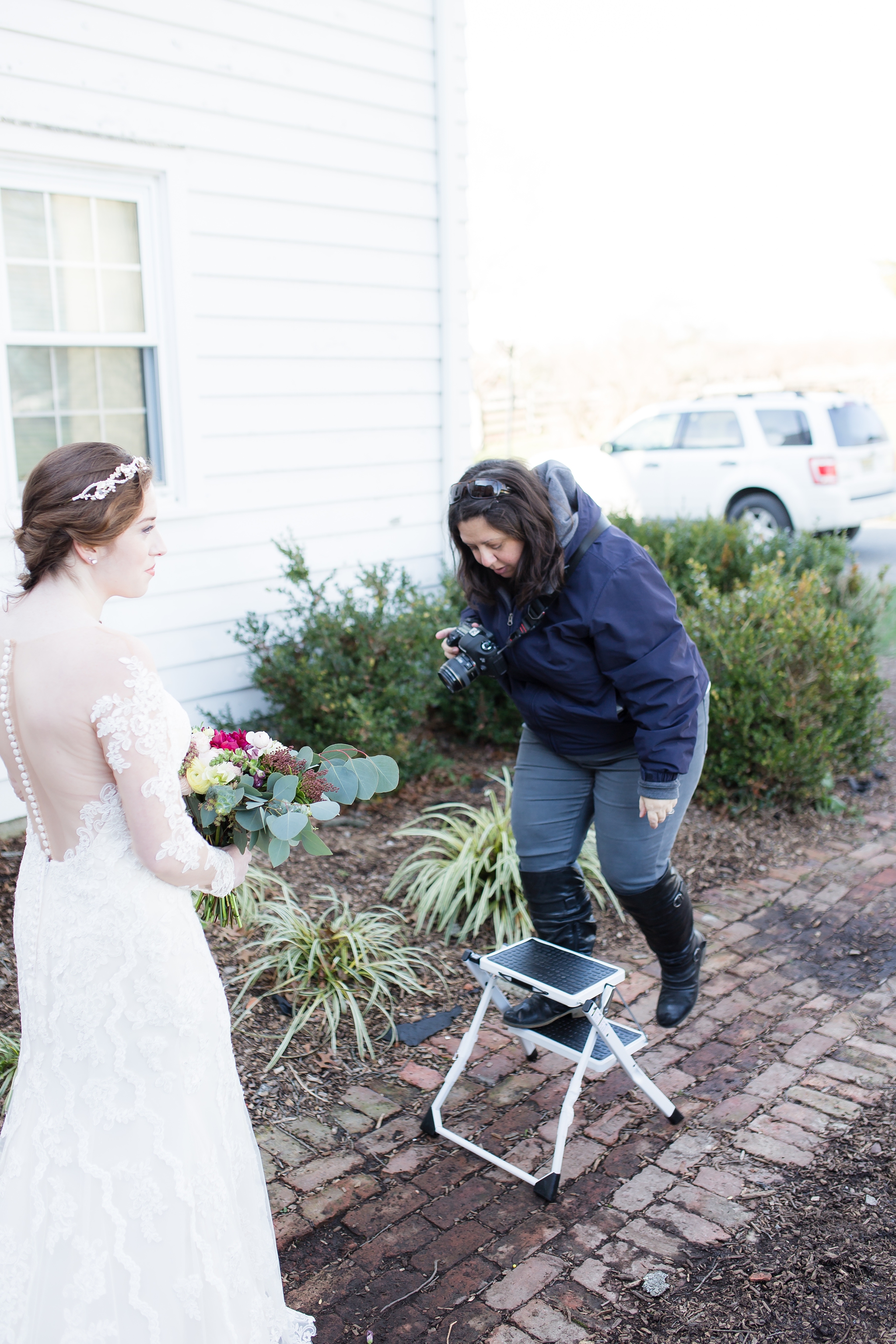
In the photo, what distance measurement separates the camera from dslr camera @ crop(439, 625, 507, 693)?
3.20 meters

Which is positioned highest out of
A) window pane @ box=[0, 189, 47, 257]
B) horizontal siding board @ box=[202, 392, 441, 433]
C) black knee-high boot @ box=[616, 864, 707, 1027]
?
window pane @ box=[0, 189, 47, 257]

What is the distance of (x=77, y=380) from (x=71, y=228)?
0.74 meters

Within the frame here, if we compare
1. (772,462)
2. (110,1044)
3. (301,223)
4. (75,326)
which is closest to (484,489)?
(110,1044)

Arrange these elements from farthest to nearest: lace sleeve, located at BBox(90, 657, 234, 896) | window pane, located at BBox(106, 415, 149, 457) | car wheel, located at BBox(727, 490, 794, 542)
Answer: car wheel, located at BBox(727, 490, 794, 542)
window pane, located at BBox(106, 415, 149, 457)
lace sleeve, located at BBox(90, 657, 234, 896)

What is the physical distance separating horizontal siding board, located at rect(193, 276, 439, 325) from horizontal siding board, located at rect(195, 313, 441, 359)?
3 centimetres

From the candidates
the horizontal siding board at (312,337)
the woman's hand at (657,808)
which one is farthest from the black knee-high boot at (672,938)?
the horizontal siding board at (312,337)

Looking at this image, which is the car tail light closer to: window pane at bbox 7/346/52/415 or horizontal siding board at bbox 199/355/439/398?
horizontal siding board at bbox 199/355/439/398

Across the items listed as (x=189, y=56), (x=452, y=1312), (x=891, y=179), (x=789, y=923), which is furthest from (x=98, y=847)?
(x=891, y=179)

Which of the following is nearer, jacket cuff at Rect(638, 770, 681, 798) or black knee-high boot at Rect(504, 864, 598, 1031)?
jacket cuff at Rect(638, 770, 681, 798)

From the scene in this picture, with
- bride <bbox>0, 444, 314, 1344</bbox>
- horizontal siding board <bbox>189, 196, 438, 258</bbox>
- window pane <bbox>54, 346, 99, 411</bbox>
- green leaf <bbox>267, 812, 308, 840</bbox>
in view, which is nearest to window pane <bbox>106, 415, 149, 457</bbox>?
window pane <bbox>54, 346, 99, 411</bbox>

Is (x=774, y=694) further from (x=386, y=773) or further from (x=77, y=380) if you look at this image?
(x=77, y=380)

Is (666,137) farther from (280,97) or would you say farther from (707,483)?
(280,97)

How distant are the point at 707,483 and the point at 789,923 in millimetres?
9995

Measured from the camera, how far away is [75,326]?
5.54 metres
